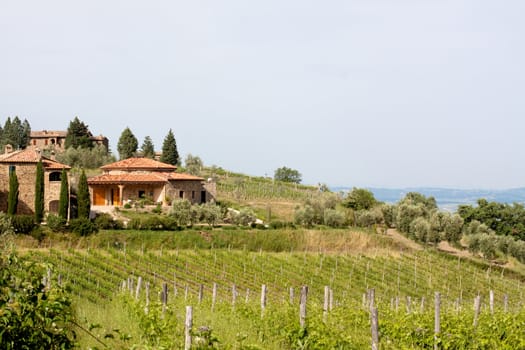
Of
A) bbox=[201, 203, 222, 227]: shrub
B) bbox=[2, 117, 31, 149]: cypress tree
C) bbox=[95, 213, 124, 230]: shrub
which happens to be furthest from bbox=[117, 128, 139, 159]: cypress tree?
bbox=[95, 213, 124, 230]: shrub

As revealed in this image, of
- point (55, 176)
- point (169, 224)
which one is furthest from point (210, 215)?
point (55, 176)

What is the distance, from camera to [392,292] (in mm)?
28109

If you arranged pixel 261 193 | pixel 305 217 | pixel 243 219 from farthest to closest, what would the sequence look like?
1. pixel 261 193
2. pixel 305 217
3. pixel 243 219

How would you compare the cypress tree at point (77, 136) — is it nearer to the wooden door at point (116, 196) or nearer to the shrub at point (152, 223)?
the wooden door at point (116, 196)

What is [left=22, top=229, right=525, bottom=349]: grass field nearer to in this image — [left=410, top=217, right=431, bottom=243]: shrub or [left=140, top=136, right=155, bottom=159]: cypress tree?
[left=410, top=217, right=431, bottom=243]: shrub

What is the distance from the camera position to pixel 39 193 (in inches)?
1369

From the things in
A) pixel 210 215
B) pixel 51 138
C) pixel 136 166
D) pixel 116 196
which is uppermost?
pixel 51 138

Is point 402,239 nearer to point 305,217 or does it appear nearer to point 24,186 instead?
point 305,217

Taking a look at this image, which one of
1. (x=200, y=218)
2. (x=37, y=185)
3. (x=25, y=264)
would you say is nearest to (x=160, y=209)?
(x=200, y=218)

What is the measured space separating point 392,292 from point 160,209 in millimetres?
16086

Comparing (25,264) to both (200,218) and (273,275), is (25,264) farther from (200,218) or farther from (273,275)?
(200,218)

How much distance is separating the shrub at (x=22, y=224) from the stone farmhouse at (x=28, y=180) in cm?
463

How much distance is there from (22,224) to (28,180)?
6620mm

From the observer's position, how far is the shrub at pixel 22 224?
102 feet
